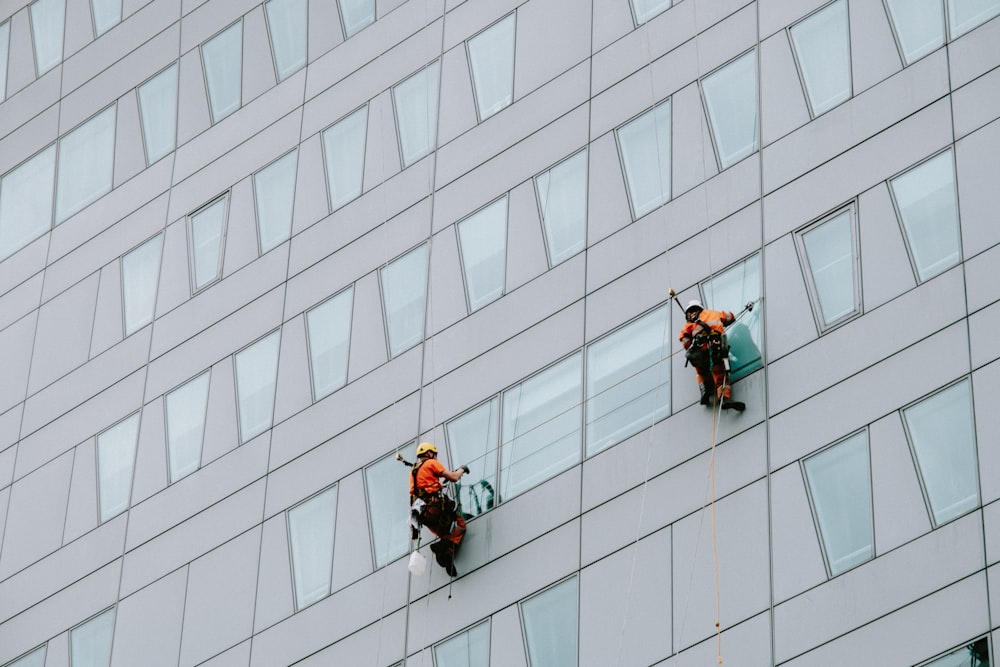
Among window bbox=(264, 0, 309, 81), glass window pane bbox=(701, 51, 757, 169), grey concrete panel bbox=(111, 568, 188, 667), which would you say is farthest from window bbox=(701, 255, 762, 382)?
window bbox=(264, 0, 309, 81)

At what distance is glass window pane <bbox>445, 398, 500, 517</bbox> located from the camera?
3012cm

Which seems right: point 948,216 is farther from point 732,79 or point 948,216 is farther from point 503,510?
point 503,510

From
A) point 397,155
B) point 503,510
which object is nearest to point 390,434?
point 503,510

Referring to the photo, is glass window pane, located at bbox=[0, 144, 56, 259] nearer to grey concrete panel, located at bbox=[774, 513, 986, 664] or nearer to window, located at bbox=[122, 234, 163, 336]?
window, located at bbox=[122, 234, 163, 336]

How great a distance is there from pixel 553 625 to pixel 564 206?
6914 mm

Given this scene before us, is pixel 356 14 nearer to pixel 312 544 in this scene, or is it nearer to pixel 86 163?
pixel 86 163

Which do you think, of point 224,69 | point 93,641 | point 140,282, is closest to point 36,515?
point 93,641

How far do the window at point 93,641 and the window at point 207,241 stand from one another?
6275 mm

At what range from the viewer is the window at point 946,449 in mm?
24953

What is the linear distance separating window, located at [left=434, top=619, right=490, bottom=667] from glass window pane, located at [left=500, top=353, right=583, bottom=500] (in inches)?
80.8

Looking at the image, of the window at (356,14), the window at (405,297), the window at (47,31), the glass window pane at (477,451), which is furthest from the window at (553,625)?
the window at (47,31)

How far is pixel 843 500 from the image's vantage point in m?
26.0

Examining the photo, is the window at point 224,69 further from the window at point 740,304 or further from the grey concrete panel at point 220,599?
the window at point 740,304

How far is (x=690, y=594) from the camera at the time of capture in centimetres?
2677
